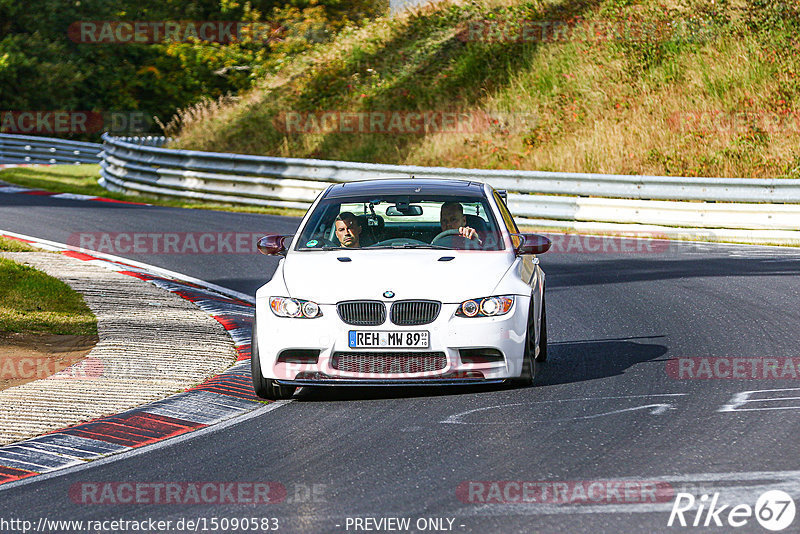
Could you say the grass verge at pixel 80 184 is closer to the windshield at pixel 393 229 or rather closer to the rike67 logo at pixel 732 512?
the windshield at pixel 393 229

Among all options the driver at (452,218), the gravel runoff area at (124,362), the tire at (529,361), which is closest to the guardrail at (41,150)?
the gravel runoff area at (124,362)

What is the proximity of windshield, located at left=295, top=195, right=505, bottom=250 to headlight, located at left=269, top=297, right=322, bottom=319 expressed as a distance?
0.90 m

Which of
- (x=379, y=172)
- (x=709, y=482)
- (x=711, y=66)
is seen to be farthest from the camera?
(x=711, y=66)

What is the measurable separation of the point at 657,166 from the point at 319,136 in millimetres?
10166

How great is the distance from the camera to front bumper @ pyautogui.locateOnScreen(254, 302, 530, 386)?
819cm

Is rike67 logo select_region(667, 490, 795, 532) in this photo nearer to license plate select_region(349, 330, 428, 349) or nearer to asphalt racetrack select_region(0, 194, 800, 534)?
asphalt racetrack select_region(0, 194, 800, 534)

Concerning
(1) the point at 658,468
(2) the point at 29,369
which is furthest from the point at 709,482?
(2) the point at 29,369

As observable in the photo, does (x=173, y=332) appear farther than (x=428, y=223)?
Yes

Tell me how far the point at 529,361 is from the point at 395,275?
3.72 ft

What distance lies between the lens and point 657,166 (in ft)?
81.7

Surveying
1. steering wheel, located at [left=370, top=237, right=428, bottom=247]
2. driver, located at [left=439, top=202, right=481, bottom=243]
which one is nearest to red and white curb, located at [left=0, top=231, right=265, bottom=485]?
steering wheel, located at [left=370, top=237, right=428, bottom=247]

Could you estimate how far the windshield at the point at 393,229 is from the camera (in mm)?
9336

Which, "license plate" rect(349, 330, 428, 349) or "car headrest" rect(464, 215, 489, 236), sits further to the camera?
"car headrest" rect(464, 215, 489, 236)

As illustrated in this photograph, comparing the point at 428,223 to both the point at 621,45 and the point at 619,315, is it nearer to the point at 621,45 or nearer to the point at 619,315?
the point at 619,315
